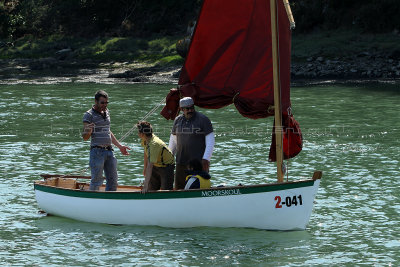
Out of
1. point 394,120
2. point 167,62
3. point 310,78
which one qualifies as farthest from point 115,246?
point 167,62

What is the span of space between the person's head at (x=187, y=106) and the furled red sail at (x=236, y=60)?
2.40 feet

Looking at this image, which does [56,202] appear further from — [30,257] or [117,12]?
[117,12]

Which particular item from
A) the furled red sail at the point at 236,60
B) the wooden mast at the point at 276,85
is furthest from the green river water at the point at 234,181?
the furled red sail at the point at 236,60

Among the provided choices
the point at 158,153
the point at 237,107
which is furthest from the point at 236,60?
the point at 158,153

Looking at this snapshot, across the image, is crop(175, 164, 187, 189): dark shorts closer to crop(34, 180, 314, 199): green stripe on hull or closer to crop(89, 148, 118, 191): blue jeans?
crop(34, 180, 314, 199): green stripe on hull

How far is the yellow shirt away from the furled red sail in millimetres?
1051

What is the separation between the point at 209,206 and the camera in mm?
14609

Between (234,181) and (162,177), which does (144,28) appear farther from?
(162,177)

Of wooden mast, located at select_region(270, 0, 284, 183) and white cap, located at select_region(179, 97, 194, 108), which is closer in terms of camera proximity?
wooden mast, located at select_region(270, 0, 284, 183)

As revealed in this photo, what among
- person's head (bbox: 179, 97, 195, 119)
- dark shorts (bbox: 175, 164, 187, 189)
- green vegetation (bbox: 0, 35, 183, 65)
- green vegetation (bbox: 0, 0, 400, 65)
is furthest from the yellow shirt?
green vegetation (bbox: 0, 35, 183, 65)

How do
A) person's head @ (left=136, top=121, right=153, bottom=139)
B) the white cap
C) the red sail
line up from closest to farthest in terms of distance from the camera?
1. the white cap
2. person's head @ (left=136, top=121, right=153, bottom=139)
3. the red sail

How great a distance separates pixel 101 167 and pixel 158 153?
55.2 inches

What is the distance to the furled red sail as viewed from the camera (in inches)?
588

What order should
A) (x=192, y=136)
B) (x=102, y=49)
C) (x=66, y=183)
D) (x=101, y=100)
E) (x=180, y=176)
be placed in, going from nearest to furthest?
(x=192, y=136)
(x=101, y=100)
(x=180, y=176)
(x=66, y=183)
(x=102, y=49)
